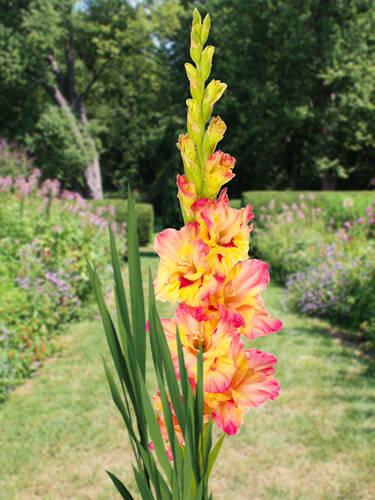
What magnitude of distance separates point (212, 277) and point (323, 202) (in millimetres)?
11235

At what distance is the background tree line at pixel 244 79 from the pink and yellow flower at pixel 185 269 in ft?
39.8

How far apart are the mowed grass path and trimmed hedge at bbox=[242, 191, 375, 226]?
17.4 feet

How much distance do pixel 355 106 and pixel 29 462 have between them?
1656 centimetres

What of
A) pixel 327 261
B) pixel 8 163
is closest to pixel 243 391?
pixel 327 261

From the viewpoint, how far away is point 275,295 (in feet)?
24.4

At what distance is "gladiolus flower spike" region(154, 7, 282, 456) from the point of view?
0.73m

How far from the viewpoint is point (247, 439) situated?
11.2 feet

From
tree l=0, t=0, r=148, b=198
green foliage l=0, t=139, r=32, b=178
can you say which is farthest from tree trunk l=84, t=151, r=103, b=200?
green foliage l=0, t=139, r=32, b=178

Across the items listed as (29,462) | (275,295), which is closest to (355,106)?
(275,295)

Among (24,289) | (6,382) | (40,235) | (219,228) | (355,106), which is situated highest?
(355,106)

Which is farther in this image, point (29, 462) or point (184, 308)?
point (29, 462)

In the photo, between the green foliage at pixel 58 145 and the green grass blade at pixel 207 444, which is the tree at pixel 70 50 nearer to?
the green foliage at pixel 58 145

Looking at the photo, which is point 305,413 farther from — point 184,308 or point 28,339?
point 184,308

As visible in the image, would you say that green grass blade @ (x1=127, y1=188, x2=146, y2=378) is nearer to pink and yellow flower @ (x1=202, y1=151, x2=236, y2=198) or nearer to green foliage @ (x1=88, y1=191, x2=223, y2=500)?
green foliage @ (x1=88, y1=191, x2=223, y2=500)
